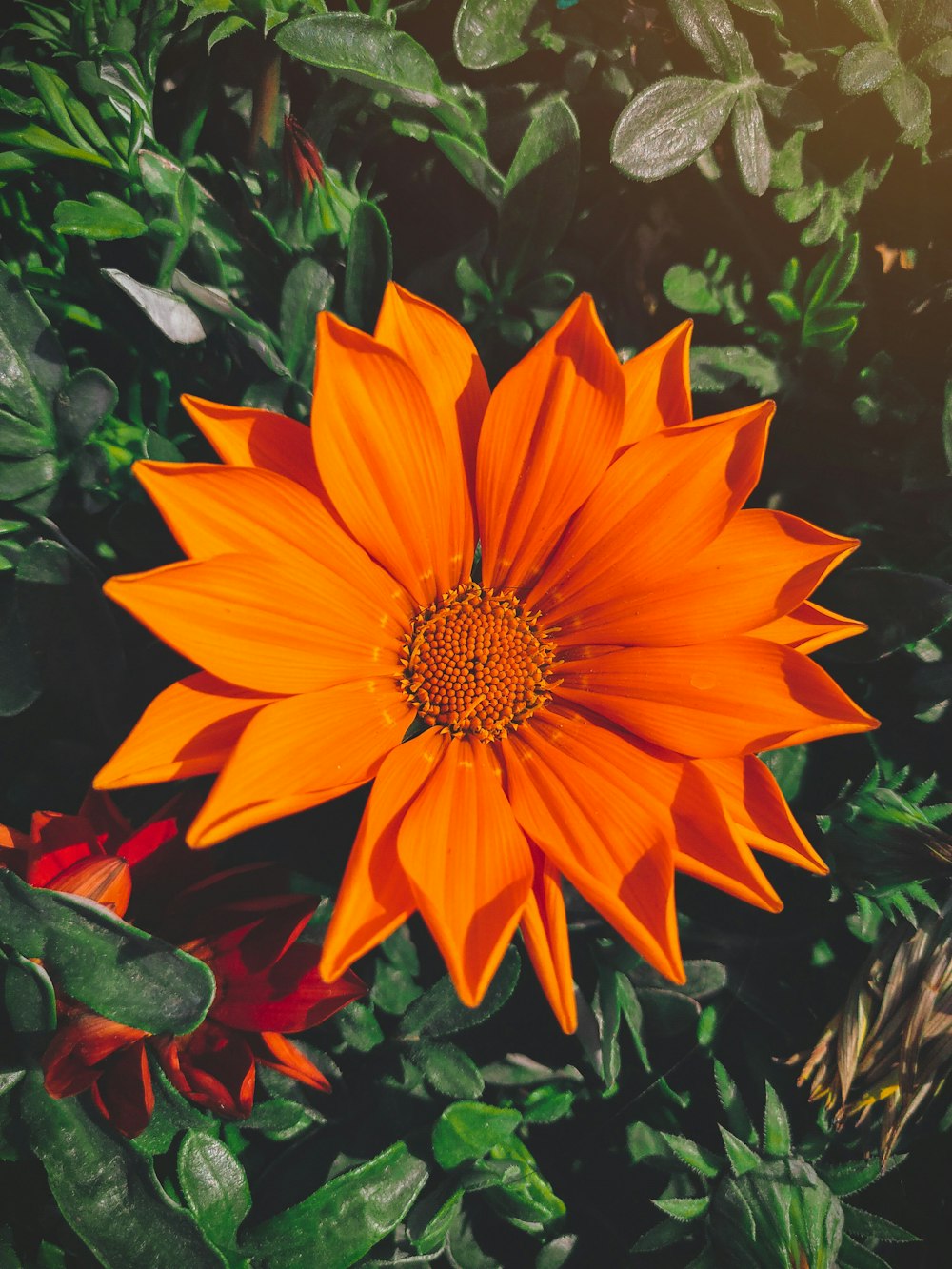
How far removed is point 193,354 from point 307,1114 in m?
0.82

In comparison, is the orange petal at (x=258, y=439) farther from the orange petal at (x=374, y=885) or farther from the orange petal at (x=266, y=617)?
the orange petal at (x=374, y=885)

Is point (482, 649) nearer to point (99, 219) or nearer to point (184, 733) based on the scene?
point (184, 733)

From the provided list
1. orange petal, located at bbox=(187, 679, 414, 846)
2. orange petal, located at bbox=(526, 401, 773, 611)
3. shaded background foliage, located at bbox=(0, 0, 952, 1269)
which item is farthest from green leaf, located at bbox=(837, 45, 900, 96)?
orange petal, located at bbox=(187, 679, 414, 846)

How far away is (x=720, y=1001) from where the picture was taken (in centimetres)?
117

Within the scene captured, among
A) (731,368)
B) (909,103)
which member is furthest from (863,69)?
(731,368)

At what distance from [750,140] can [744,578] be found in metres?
0.48

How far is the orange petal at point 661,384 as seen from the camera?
870 mm

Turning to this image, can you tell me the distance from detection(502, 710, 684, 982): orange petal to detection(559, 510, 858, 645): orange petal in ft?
0.43

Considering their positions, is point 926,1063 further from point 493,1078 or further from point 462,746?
point 462,746

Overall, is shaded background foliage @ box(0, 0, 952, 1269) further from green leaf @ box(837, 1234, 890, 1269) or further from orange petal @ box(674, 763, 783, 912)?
orange petal @ box(674, 763, 783, 912)

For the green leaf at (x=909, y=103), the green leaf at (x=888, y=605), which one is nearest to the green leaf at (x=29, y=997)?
the green leaf at (x=888, y=605)

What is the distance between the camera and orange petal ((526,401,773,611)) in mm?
857

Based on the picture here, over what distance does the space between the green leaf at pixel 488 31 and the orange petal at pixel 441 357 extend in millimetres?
320

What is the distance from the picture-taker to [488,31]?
0.99 m
